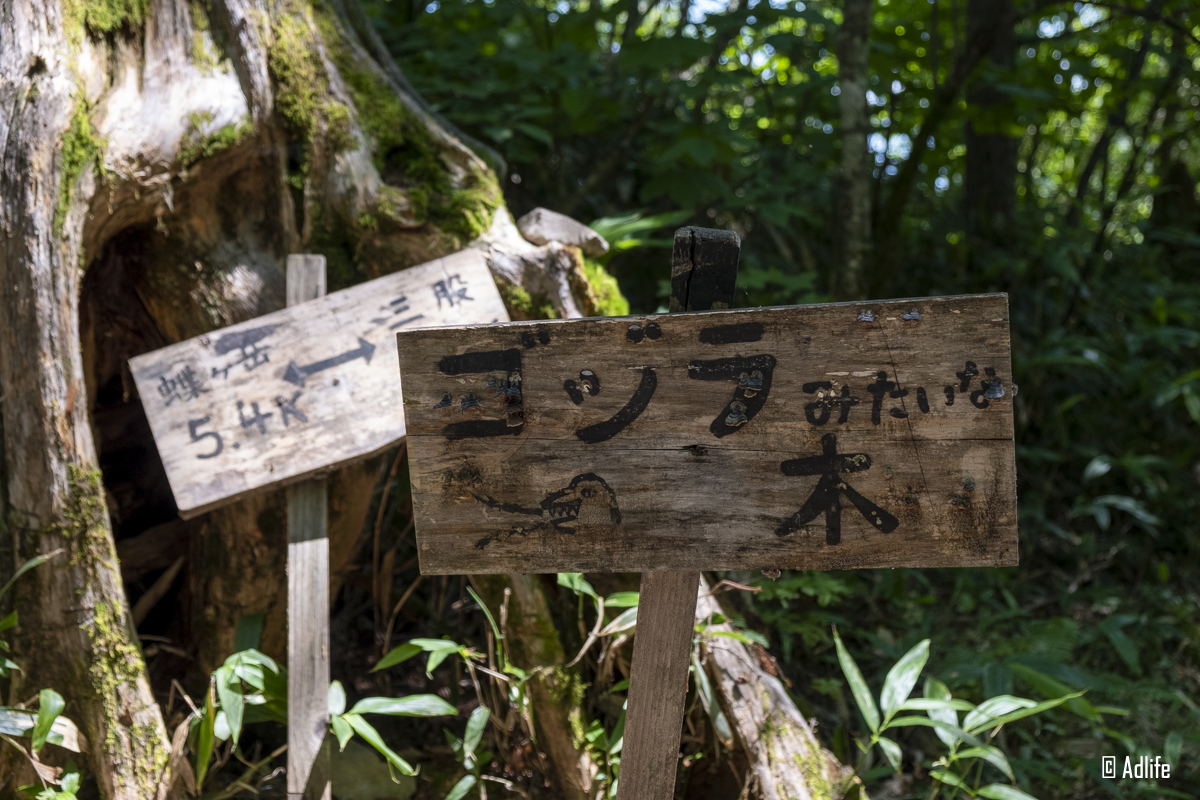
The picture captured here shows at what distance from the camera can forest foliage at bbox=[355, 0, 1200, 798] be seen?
9.35 feet

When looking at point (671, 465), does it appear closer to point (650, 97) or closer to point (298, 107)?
point (298, 107)

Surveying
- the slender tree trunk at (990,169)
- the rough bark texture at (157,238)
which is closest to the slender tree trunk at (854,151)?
the slender tree trunk at (990,169)

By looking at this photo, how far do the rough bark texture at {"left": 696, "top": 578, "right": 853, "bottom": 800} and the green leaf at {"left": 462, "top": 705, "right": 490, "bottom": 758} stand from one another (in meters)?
0.60

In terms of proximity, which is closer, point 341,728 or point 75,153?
point 341,728

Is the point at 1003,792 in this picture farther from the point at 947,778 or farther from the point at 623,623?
the point at 623,623

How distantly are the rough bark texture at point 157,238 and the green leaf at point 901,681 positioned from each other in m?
1.38

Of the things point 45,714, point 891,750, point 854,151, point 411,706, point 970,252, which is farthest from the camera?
point 970,252

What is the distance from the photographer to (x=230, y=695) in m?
1.81

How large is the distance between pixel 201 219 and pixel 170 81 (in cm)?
38

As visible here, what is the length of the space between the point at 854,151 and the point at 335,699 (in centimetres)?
301

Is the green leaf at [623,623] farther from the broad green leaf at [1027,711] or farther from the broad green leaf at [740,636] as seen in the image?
the broad green leaf at [1027,711]

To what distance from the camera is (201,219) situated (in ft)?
7.45

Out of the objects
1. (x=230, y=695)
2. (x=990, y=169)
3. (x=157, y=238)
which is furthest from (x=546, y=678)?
(x=990, y=169)

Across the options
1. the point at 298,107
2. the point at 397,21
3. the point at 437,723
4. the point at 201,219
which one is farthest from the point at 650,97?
the point at 437,723
